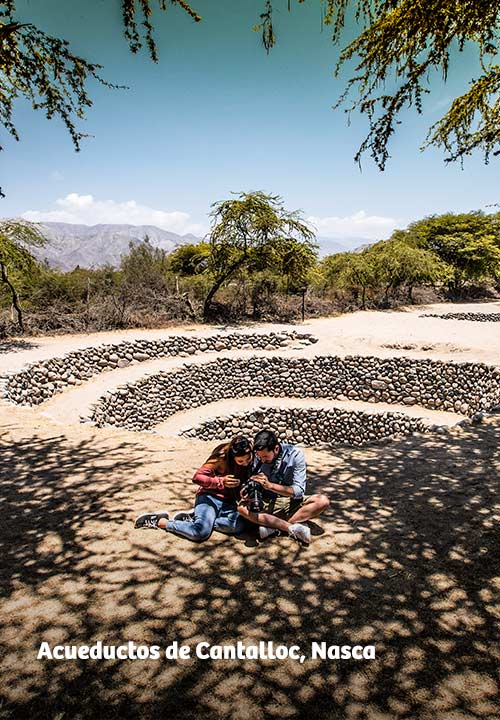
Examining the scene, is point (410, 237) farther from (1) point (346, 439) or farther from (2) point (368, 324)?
(1) point (346, 439)

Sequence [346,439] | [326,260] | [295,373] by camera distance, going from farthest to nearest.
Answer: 1. [326,260]
2. [295,373]
3. [346,439]

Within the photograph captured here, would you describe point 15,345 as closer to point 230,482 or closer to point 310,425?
point 310,425

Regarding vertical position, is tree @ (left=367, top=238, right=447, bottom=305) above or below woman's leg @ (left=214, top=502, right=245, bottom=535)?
above

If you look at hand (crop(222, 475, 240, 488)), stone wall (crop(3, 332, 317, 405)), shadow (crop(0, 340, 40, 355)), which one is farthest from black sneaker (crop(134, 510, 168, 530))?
shadow (crop(0, 340, 40, 355))

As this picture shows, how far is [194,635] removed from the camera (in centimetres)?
246

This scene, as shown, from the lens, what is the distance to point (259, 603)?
9.11 ft

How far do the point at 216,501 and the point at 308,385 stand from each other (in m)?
9.54

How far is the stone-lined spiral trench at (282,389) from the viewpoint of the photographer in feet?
35.3

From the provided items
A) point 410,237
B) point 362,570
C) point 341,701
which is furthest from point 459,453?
point 410,237

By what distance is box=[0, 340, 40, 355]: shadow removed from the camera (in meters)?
12.5

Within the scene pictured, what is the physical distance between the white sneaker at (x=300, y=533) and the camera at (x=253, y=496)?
340 millimetres

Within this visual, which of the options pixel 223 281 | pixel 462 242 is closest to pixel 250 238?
pixel 223 281

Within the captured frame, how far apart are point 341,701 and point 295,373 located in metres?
11.2

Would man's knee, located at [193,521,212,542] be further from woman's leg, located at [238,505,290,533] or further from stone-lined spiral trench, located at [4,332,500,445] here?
stone-lined spiral trench, located at [4,332,500,445]
